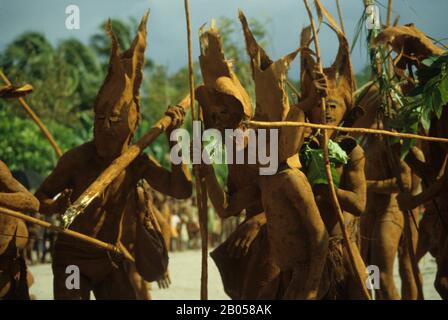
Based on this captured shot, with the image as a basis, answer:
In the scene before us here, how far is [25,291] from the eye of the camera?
24.8 ft

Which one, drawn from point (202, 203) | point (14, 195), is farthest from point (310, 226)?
point (14, 195)

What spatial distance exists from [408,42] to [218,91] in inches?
69.6

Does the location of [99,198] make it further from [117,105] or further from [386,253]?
[386,253]

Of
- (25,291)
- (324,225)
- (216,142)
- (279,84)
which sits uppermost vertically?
(279,84)

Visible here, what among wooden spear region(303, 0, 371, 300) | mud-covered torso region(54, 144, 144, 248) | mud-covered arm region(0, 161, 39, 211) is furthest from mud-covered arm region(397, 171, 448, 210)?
mud-covered arm region(0, 161, 39, 211)

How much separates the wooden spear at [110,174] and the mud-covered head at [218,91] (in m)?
0.36

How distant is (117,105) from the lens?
752 centimetres

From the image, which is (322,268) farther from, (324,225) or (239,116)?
(239,116)

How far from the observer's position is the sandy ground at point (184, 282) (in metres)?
12.7

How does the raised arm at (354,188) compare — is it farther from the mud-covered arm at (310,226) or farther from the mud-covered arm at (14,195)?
the mud-covered arm at (14,195)

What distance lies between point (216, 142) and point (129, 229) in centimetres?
175

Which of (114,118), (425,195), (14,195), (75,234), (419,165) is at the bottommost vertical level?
(75,234)

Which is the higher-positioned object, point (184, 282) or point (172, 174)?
point (172, 174)

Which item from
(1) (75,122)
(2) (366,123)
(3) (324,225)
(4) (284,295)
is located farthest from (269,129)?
(1) (75,122)
